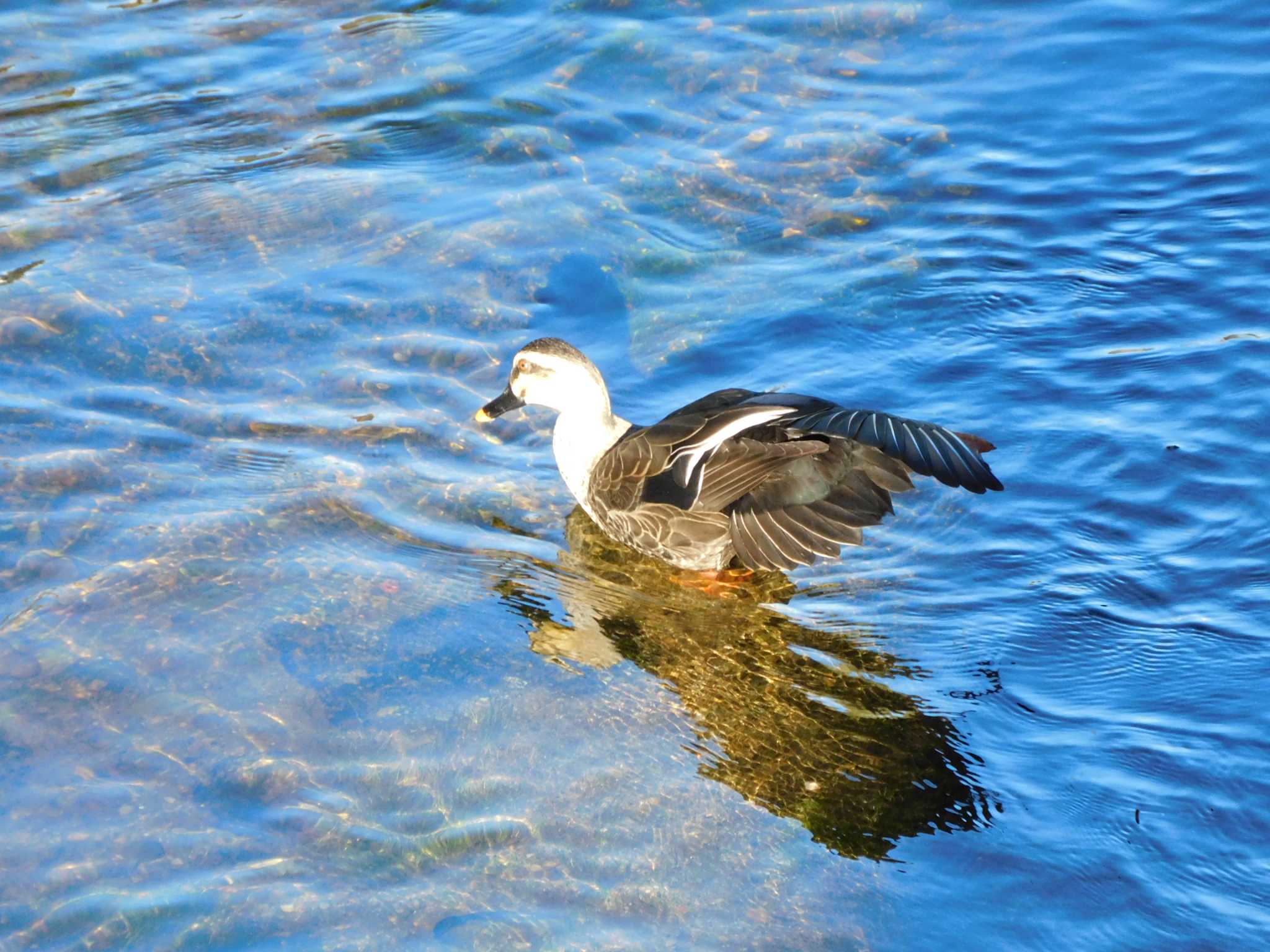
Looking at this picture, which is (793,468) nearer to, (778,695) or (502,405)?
(778,695)

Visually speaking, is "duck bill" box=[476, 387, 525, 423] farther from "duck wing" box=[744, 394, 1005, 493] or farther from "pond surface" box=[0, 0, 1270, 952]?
"duck wing" box=[744, 394, 1005, 493]

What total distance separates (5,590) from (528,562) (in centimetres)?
243

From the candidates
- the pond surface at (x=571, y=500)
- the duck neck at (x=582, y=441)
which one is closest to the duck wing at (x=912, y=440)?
the pond surface at (x=571, y=500)

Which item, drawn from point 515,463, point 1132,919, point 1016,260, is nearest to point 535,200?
point 515,463

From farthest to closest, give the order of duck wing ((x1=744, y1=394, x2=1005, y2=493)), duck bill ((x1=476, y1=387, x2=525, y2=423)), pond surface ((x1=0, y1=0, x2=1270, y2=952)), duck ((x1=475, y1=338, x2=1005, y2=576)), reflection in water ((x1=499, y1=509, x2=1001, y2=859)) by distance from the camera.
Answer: duck bill ((x1=476, y1=387, x2=525, y2=423)) → duck ((x1=475, y1=338, x2=1005, y2=576)) → duck wing ((x1=744, y1=394, x2=1005, y2=493)) → reflection in water ((x1=499, y1=509, x2=1001, y2=859)) → pond surface ((x1=0, y1=0, x2=1270, y2=952))

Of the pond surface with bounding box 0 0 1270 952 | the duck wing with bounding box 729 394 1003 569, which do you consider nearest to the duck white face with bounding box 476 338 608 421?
the pond surface with bounding box 0 0 1270 952

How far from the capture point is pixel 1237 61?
10414 millimetres

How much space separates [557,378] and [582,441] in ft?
1.22

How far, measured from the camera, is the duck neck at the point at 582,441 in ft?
22.7

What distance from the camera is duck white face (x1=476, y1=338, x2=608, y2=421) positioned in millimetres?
6980

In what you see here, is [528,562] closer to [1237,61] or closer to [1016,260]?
[1016,260]

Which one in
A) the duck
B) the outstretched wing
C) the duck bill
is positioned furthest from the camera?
the duck bill

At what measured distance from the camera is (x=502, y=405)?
23.4 feet

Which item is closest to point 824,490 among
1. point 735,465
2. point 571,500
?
point 735,465
